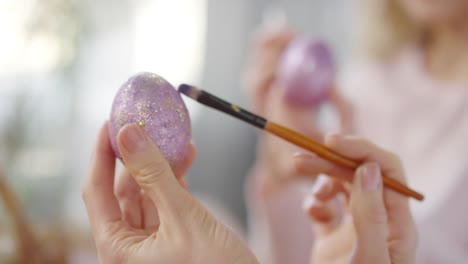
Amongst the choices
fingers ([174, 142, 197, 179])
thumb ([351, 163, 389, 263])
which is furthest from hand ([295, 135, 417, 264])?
fingers ([174, 142, 197, 179])

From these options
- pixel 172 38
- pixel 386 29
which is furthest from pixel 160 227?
pixel 172 38

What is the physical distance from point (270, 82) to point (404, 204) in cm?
64

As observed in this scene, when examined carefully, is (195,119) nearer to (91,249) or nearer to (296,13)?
(296,13)

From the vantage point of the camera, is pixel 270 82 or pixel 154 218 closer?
pixel 154 218

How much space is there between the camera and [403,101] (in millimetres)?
1229

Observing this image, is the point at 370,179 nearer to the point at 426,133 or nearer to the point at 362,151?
the point at 362,151

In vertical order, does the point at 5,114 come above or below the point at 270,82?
below

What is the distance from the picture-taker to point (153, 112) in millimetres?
543

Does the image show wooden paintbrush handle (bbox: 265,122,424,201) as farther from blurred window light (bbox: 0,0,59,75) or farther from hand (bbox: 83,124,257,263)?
blurred window light (bbox: 0,0,59,75)

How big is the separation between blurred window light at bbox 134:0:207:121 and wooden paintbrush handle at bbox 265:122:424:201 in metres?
1.64

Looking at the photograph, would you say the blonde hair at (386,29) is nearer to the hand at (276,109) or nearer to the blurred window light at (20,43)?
the hand at (276,109)

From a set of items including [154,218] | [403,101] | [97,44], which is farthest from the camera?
[97,44]

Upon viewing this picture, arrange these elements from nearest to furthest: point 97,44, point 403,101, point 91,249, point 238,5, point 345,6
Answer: point 91,249
point 403,101
point 97,44
point 345,6
point 238,5

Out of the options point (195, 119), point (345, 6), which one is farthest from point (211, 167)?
point (345, 6)
